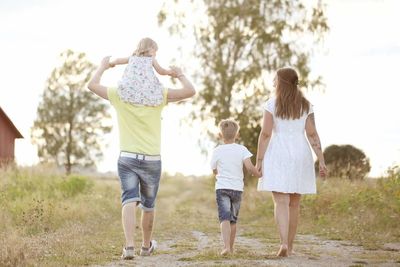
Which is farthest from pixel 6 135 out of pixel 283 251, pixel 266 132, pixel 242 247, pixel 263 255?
pixel 283 251

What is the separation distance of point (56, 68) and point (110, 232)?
2993 cm

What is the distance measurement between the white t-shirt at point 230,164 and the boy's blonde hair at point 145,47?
4.92ft

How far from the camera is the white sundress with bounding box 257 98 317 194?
8.16 m

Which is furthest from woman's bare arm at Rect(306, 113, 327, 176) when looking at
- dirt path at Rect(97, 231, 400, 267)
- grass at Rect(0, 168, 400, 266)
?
grass at Rect(0, 168, 400, 266)

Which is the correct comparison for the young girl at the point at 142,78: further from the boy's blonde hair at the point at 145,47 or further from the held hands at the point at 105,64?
the held hands at the point at 105,64

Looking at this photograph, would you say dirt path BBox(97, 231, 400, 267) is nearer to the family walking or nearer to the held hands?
the family walking

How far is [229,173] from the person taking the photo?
857cm

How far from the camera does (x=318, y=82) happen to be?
2831cm

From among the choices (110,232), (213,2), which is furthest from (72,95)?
(110,232)

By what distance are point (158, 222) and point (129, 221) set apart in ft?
26.3

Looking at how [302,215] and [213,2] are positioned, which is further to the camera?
[213,2]

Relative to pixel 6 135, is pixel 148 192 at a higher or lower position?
lower

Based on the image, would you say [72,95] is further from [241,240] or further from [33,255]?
[33,255]

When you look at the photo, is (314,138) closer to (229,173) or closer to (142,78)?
(229,173)
